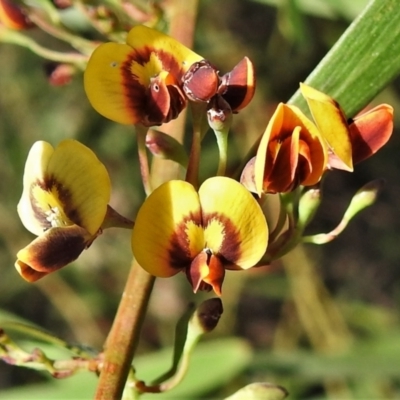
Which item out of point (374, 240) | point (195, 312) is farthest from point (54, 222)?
point (374, 240)

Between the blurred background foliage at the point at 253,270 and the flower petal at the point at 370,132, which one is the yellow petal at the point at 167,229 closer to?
the flower petal at the point at 370,132

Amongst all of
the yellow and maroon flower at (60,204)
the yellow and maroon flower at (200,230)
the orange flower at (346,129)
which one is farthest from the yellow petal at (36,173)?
the orange flower at (346,129)

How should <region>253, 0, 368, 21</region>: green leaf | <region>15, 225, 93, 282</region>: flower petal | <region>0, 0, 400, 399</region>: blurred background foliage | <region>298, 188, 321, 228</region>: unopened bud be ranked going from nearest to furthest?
<region>15, 225, 93, 282</region>: flower petal → <region>298, 188, 321, 228</region>: unopened bud → <region>253, 0, 368, 21</region>: green leaf → <region>0, 0, 400, 399</region>: blurred background foliage

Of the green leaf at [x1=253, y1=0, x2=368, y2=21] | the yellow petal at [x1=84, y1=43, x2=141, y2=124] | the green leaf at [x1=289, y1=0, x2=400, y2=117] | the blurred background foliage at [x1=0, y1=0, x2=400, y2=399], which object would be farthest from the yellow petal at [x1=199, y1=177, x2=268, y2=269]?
the green leaf at [x1=253, y1=0, x2=368, y2=21]

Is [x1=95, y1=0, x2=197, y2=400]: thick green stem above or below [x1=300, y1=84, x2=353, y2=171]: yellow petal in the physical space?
below

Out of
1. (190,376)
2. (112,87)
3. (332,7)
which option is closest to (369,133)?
(112,87)

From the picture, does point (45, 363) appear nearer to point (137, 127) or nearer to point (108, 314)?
point (137, 127)

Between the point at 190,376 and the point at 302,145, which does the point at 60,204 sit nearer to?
the point at 302,145

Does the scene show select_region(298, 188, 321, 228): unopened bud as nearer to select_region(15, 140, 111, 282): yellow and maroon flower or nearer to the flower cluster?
the flower cluster
